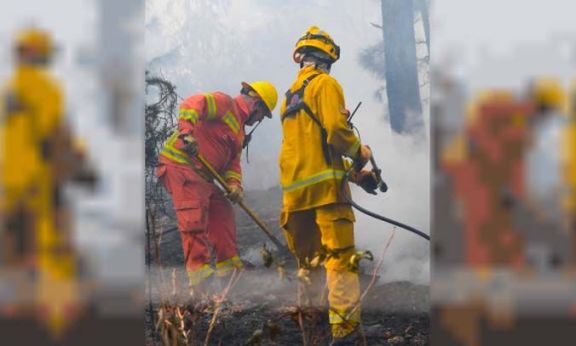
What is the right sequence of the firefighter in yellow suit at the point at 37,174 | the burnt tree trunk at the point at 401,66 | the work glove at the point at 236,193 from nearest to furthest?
1. the burnt tree trunk at the point at 401,66
2. the work glove at the point at 236,193
3. the firefighter in yellow suit at the point at 37,174

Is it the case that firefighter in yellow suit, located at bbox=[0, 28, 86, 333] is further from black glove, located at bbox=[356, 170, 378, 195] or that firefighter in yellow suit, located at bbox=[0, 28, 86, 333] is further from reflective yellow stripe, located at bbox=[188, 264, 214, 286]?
black glove, located at bbox=[356, 170, 378, 195]

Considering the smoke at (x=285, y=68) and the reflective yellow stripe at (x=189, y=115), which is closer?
the smoke at (x=285, y=68)

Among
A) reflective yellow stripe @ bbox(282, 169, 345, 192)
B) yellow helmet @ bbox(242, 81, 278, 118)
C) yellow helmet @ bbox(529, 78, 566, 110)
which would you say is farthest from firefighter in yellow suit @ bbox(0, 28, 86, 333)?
yellow helmet @ bbox(529, 78, 566, 110)

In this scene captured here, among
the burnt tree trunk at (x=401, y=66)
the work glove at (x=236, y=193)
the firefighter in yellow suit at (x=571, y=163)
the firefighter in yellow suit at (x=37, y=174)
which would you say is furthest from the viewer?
the firefighter in yellow suit at (x=37, y=174)

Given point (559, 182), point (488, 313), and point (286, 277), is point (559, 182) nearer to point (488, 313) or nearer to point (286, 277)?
point (488, 313)

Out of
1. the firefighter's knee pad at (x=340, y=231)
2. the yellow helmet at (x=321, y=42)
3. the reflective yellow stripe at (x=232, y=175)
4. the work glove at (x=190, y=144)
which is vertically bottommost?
the firefighter's knee pad at (x=340, y=231)

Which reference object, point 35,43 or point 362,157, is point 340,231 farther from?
point 35,43

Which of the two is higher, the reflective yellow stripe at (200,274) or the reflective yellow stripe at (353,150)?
the reflective yellow stripe at (353,150)

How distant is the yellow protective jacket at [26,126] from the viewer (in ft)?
10.3

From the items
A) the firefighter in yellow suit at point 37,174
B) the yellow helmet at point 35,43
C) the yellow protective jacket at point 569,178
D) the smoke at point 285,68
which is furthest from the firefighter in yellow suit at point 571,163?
the yellow helmet at point 35,43

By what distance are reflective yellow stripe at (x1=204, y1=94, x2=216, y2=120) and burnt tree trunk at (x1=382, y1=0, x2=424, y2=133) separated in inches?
23.0

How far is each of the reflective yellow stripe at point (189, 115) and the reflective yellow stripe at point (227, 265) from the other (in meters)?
0.48

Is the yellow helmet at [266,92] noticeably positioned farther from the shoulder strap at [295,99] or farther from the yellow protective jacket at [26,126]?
the yellow protective jacket at [26,126]

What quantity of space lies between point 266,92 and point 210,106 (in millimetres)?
199
